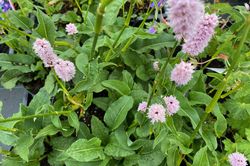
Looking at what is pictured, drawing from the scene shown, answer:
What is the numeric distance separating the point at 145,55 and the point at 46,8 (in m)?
0.51

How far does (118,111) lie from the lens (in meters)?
1.14

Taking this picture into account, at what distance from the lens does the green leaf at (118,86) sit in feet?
3.74

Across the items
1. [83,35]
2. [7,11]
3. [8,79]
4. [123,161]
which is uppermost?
[7,11]

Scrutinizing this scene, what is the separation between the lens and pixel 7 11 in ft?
4.74

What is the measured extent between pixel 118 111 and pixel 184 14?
A: 0.59 m

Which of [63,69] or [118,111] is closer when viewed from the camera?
[63,69]

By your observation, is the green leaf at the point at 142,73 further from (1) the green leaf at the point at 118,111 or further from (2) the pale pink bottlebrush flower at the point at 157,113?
(2) the pale pink bottlebrush flower at the point at 157,113

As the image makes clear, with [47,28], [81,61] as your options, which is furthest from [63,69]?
[47,28]

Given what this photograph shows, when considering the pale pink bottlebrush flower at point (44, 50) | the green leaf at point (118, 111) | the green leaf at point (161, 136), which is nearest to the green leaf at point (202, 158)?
the green leaf at point (161, 136)

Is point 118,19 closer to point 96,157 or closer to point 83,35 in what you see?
point 83,35

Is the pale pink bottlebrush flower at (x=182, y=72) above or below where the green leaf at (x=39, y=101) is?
above

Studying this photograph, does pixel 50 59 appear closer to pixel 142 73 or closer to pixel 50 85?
pixel 50 85

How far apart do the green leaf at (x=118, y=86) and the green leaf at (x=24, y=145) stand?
290 millimetres

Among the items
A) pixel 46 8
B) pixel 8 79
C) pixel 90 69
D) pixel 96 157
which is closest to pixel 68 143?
pixel 96 157
